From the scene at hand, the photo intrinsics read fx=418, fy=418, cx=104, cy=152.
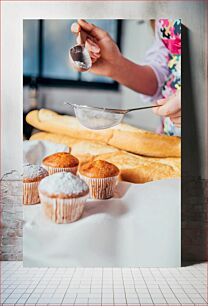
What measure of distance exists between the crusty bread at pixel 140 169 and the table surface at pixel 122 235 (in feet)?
0.09

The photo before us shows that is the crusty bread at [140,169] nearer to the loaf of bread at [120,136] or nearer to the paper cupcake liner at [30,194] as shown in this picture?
the loaf of bread at [120,136]

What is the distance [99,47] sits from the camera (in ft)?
6.25

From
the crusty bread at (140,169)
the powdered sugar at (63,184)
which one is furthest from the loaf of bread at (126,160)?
the powdered sugar at (63,184)

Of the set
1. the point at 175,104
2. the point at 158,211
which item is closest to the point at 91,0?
the point at 175,104

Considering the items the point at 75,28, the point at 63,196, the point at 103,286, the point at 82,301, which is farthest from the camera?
the point at 75,28

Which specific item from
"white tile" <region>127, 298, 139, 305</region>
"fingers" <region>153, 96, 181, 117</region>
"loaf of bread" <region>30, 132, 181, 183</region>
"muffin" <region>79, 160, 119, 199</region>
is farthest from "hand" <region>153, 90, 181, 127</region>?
"white tile" <region>127, 298, 139, 305</region>

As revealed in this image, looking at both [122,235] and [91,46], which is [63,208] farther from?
[91,46]

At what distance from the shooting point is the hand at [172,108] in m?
1.91

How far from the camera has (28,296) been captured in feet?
5.07

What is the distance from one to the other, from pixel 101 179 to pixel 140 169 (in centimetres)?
19

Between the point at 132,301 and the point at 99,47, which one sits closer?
the point at 132,301

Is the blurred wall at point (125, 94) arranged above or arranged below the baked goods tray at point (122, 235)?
above

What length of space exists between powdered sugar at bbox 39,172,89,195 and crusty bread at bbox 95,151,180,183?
0.17 meters

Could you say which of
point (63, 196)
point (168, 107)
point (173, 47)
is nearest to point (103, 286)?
point (63, 196)
